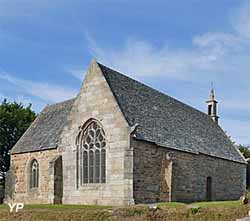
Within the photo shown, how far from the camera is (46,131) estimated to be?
3500 cm

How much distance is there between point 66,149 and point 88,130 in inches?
95.0

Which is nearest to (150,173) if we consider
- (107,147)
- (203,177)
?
(107,147)

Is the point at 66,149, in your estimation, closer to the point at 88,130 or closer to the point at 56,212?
the point at 88,130

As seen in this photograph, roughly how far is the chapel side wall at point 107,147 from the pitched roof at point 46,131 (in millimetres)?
2991

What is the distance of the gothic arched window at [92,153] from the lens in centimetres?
2723

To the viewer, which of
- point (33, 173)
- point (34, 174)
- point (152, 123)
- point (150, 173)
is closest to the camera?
point (150, 173)

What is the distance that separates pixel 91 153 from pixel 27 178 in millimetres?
8493

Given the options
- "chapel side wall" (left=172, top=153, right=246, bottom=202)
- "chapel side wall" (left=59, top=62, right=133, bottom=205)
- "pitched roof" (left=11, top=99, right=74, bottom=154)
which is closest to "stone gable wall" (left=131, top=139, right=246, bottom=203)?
"chapel side wall" (left=172, top=153, right=246, bottom=202)

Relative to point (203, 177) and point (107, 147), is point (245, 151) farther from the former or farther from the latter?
point (107, 147)

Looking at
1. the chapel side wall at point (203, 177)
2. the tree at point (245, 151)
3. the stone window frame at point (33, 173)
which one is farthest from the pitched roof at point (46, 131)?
the tree at point (245, 151)

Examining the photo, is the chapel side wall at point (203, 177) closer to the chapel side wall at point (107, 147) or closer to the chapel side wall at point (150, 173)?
the chapel side wall at point (150, 173)

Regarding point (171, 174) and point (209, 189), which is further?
point (209, 189)

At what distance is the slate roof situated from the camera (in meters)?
28.2

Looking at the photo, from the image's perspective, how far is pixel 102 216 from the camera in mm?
18438
